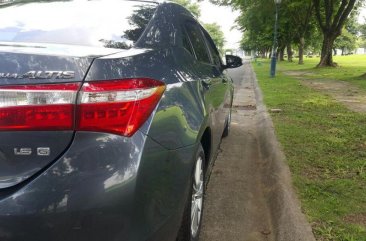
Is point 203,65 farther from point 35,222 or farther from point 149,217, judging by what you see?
point 35,222

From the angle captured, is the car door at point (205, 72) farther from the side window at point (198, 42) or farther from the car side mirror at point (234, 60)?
the car side mirror at point (234, 60)

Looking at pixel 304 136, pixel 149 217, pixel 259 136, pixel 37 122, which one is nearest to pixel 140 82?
pixel 37 122

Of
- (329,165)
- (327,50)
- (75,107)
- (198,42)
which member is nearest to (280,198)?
(329,165)

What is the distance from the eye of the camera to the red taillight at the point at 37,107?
64.0 inches

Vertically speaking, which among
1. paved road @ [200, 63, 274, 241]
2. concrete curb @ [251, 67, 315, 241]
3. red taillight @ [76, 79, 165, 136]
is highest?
red taillight @ [76, 79, 165, 136]

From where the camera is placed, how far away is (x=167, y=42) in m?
2.40

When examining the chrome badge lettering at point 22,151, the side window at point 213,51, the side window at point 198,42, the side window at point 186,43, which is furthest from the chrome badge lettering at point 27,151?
the side window at point 213,51

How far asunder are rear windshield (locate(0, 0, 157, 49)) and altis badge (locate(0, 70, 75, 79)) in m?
0.42

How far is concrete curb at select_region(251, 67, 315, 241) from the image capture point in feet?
9.64

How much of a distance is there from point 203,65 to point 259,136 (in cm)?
335

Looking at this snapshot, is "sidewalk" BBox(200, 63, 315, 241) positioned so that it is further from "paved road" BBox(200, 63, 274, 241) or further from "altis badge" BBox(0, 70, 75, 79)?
"altis badge" BBox(0, 70, 75, 79)

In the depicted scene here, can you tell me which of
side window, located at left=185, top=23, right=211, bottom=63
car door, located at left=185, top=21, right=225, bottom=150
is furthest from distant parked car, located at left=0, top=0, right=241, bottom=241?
side window, located at left=185, top=23, right=211, bottom=63

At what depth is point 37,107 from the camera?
5.38 feet

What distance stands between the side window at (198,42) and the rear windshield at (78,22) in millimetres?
493
